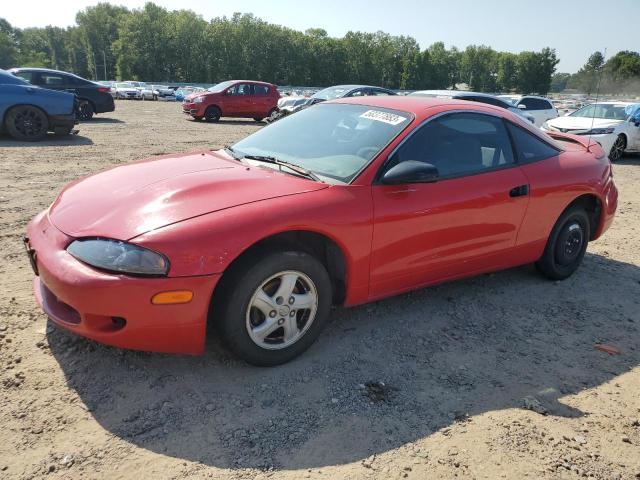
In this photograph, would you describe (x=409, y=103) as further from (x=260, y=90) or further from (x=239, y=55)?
(x=239, y=55)

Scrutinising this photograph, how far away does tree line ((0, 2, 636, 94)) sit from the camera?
312 ft

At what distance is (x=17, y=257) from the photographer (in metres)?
4.20

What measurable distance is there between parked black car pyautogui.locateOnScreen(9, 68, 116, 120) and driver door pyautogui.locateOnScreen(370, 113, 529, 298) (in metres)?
12.5

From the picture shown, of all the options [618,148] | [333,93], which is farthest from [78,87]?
[618,148]

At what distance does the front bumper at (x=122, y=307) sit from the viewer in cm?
242

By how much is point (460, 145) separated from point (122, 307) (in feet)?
8.18

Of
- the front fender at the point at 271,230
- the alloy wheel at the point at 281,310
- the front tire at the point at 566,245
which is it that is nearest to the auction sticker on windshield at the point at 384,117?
the front fender at the point at 271,230

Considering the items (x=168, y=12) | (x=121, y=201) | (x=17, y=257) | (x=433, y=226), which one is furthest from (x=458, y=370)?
(x=168, y=12)

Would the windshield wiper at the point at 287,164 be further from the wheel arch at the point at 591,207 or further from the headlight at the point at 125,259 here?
the wheel arch at the point at 591,207

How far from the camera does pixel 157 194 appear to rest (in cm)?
289

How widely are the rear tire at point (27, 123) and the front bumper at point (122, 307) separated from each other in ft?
29.1

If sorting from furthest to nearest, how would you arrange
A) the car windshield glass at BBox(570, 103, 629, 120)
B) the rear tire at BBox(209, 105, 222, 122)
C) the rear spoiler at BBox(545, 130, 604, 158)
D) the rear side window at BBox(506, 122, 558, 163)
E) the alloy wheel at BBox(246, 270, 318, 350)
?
the rear tire at BBox(209, 105, 222, 122)
the car windshield glass at BBox(570, 103, 629, 120)
the rear spoiler at BBox(545, 130, 604, 158)
the rear side window at BBox(506, 122, 558, 163)
the alloy wheel at BBox(246, 270, 318, 350)

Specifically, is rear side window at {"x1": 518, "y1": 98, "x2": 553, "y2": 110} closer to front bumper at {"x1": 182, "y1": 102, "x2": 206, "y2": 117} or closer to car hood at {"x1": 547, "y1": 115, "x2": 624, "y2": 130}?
car hood at {"x1": 547, "y1": 115, "x2": 624, "y2": 130}

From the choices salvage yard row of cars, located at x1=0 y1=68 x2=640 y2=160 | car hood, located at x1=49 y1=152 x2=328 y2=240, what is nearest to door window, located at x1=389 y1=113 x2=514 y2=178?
car hood, located at x1=49 y1=152 x2=328 y2=240
